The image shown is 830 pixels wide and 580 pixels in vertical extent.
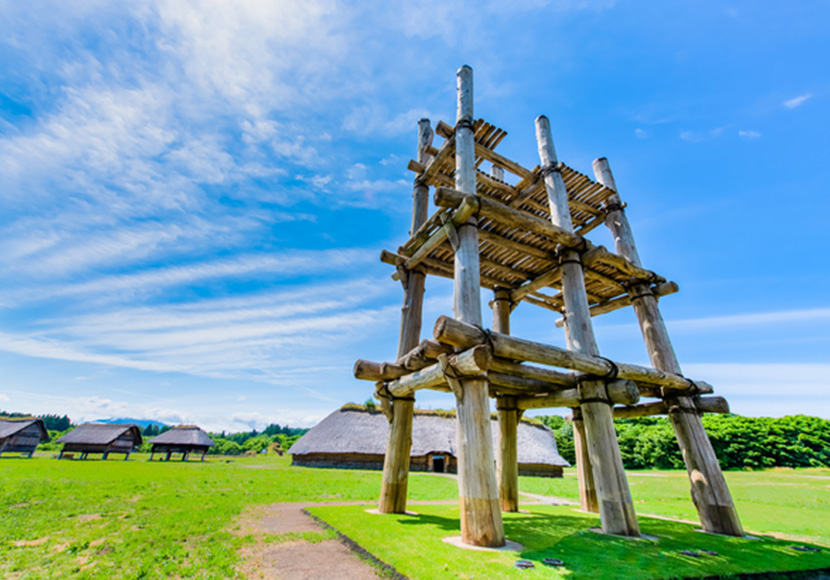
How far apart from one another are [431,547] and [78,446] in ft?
189

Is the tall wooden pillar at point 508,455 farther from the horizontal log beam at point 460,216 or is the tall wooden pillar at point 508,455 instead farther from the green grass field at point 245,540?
the horizontal log beam at point 460,216

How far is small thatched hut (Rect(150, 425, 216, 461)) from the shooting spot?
45.1m

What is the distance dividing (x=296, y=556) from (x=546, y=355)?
6.33 metres

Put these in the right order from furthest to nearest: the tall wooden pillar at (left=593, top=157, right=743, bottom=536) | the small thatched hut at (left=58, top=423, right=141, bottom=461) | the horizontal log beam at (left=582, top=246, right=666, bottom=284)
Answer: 1. the small thatched hut at (left=58, top=423, right=141, bottom=461)
2. the horizontal log beam at (left=582, top=246, right=666, bottom=284)
3. the tall wooden pillar at (left=593, top=157, right=743, bottom=536)

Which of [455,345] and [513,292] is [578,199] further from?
[455,345]

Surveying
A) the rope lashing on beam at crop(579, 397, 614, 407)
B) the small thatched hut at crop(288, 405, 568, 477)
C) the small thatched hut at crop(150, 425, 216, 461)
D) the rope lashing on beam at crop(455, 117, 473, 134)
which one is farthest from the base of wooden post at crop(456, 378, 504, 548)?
the small thatched hut at crop(150, 425, 216, 461)

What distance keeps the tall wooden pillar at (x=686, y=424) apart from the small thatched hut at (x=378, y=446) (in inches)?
951

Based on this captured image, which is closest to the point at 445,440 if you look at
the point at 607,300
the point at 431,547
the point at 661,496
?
the point at 661,496

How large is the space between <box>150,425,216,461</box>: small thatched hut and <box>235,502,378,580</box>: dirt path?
4515cm

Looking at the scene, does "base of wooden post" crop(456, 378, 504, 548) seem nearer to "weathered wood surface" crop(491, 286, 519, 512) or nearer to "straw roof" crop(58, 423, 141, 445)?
"weathered wood surface" crop(491, 286, 519, 512)

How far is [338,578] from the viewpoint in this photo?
5191mm

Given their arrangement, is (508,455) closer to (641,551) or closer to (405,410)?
(405,410)

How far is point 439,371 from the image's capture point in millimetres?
8289

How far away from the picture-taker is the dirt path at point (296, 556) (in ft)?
17.5
